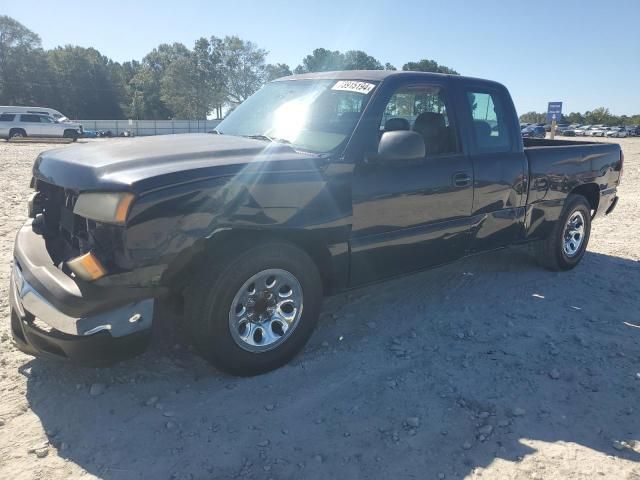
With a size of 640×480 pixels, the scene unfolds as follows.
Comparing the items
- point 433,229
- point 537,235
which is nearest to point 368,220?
point 433,229

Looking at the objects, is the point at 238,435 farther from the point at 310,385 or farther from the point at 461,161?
the point at 461,161

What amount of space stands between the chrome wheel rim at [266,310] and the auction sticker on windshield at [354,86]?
1.49 m

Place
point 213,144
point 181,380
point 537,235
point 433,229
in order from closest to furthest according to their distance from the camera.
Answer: point 181,380
point 213,144
point 433,229
point 537,235

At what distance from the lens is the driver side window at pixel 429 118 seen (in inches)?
156

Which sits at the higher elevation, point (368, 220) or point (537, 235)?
point (368, 220)

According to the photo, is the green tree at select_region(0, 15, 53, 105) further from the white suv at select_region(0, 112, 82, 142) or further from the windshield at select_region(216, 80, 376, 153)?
the windshield at select_region(216, 80, 376, 153)

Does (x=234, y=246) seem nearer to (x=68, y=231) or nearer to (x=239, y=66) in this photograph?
(x=68, y=231)

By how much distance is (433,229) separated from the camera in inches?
153

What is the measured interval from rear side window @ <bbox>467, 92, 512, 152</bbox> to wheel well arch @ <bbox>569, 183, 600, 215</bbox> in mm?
1347

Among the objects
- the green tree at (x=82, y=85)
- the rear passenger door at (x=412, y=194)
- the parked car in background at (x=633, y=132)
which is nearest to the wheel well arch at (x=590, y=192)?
the rear passenger door at (x=412, y=194)

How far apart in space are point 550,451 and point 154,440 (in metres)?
2.03

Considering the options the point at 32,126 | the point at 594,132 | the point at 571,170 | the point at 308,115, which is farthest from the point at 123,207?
the point at 594,132

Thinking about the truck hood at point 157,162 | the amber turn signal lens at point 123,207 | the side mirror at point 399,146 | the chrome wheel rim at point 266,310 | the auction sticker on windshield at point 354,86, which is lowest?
the chrome wheel rim at point 266,310

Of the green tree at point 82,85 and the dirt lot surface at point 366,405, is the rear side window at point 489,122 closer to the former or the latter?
the dirt lot surface at point 366,405
